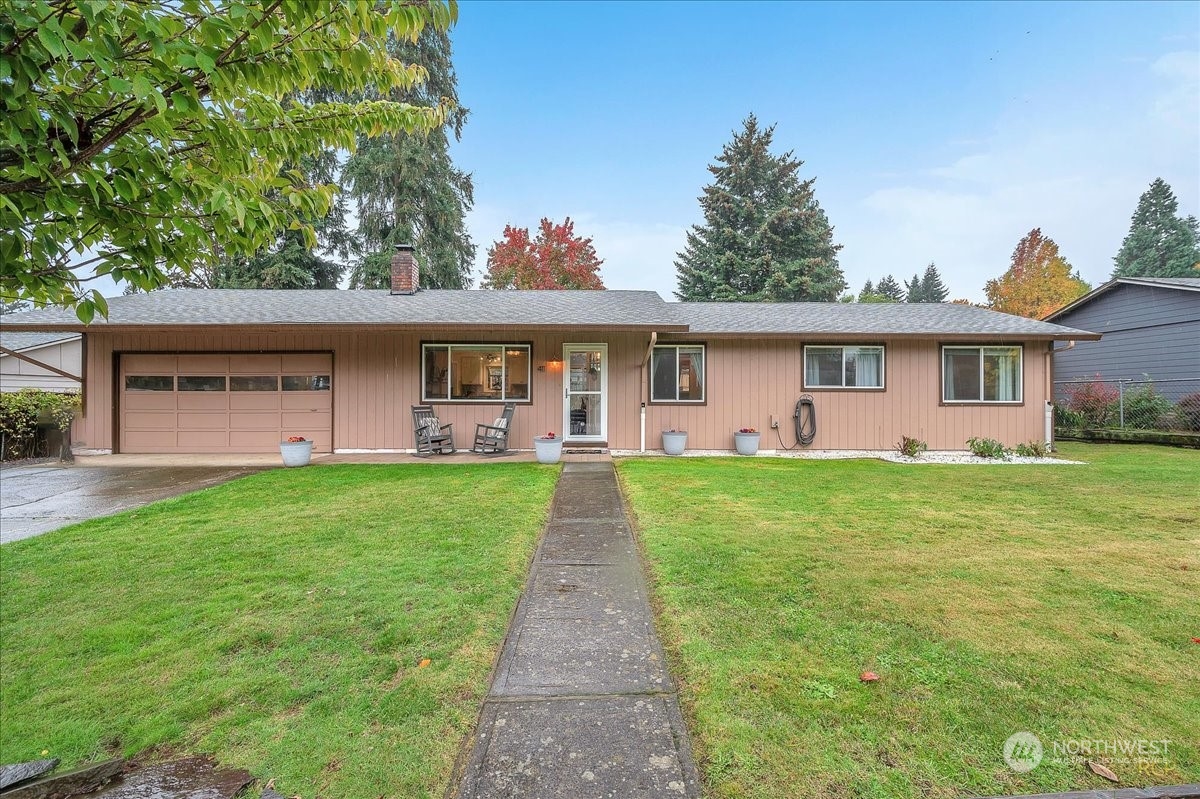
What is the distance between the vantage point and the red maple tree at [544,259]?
76.0 ft

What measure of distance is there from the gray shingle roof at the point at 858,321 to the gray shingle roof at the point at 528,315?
20 millimetres

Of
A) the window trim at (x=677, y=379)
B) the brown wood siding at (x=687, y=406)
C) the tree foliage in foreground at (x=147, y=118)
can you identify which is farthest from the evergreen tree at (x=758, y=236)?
the tree foliage in foreground at (x=147, y=118)

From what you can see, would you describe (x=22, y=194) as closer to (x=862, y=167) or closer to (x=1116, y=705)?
(x=1116, y=705)

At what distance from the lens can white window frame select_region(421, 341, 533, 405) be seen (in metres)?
9.30

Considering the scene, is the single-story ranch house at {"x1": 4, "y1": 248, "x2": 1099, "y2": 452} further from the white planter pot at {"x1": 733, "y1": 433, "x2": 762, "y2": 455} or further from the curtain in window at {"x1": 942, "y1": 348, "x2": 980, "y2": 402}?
the white planter pot at {"x1": 733, "y1": 433, "x2": 762, "y2": 455}

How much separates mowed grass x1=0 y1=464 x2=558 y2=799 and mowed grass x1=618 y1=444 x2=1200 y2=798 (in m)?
1.06

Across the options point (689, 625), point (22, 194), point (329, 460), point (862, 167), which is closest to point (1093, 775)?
point (689, 625)

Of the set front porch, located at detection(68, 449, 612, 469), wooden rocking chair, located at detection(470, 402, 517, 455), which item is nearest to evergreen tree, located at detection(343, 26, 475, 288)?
front porch, located at detection(68, 449, 612, 469)

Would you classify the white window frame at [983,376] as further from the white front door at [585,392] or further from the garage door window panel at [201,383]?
the garage door window panel at [201,383]

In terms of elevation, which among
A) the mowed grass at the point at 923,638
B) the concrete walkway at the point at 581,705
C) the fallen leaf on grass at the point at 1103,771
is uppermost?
the mowed grass at the point at 923,638

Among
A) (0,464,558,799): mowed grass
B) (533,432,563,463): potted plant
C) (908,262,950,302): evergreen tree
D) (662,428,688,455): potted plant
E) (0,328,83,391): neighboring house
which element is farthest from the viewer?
(908,262,950,302): evergreen tree

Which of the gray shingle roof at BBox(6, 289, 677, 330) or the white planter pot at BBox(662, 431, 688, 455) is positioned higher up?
the gray shingle roof at BBox(6, 289, 677, 330)

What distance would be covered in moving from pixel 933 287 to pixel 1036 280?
2124cm

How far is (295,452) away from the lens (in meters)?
7.94
